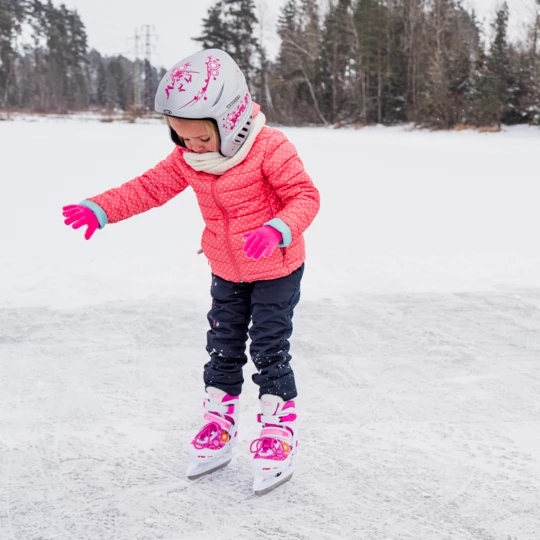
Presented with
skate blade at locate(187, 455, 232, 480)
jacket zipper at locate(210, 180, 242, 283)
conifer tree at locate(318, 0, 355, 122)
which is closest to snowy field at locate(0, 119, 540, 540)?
skate blade at locate(187, 455, 232, 480)

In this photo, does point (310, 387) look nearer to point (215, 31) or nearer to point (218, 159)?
point (218, 159)

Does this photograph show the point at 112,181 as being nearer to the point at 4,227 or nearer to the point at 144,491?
the point at 4,227

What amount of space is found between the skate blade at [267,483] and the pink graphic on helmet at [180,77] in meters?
1.13

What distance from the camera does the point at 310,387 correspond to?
258 cm

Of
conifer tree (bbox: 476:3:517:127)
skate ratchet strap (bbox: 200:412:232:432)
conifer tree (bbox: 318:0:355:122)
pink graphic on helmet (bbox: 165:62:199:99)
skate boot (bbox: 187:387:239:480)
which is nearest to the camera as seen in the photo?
pink graphic on helmet (bbox: 165:62:199:99)

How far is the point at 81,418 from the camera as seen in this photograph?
2299 millimetres

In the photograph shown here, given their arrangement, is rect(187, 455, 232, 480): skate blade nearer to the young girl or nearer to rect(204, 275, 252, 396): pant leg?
the young girl

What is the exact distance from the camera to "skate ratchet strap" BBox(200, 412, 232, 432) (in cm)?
207

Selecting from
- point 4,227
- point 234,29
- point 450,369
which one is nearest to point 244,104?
point 450,369

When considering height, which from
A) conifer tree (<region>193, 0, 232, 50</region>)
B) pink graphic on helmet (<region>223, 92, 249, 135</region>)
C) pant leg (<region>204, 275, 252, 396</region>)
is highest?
conifer tree (<region>193, 0, 232, 50</region>)

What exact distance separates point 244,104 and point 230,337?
719mm

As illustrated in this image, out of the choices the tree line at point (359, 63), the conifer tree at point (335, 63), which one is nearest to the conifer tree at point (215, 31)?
the tree line at point (359, 63)

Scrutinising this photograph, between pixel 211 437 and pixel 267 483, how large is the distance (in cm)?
26

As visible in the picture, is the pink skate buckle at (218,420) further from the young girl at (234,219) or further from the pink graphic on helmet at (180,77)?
the pink graphic on helmet at (180,77)
